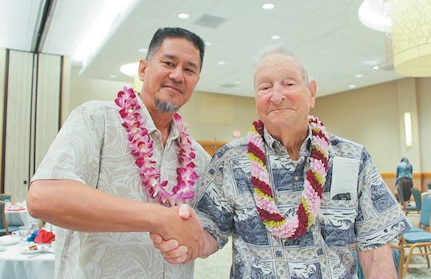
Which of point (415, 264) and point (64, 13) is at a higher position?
point (64, 13)

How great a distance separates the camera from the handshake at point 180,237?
3.38 ft

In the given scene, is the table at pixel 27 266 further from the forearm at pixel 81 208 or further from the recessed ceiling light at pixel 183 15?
the recessed ceiling light at pixel 183 15

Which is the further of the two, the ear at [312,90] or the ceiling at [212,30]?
the ceiling at [212,30]

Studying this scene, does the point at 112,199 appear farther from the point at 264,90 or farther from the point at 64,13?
the point at 64,13

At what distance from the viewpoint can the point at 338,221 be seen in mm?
1342

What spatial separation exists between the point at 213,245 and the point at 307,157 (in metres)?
0.49

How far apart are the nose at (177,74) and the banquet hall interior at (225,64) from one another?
223 centimetres

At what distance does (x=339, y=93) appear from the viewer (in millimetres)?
14609

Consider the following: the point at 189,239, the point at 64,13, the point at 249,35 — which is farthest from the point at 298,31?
the point at 189,239

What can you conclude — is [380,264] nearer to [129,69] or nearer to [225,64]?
[225,64]

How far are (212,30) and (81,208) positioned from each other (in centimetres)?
699

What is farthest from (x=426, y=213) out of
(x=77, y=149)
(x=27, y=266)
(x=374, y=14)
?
(x=77, y=149)

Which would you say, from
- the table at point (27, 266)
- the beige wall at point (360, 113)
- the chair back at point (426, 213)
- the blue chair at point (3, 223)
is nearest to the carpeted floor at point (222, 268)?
the chair back at point (426, 213)

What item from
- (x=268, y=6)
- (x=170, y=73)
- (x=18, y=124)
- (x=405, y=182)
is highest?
(x=268, y=6)
